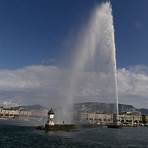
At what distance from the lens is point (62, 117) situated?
198 meters

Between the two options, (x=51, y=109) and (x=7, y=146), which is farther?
(x=51, y=109)

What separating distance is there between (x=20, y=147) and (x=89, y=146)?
16.6 m

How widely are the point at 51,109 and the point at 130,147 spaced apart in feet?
246

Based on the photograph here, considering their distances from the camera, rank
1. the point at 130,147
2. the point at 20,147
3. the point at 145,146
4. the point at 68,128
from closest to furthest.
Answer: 1. the point at 20,147
2. the point at 130,147
3. the point at 145,146
4. the point at 68,128

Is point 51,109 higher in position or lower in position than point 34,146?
higher

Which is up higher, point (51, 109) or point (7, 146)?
point (51, 109)

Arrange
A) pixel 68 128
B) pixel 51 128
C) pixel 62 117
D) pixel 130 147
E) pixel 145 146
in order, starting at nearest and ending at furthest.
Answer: pixel 130 147 → pixel 145 146 → pixel 51 128 → pixel 68 128 → pixel 62 117

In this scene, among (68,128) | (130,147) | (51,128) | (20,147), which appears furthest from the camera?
(68,128)

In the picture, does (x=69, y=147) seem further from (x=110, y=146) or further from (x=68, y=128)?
(x=68, y=128)

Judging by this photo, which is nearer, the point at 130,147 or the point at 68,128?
the point at 130,147

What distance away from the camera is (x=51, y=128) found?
148000 mm


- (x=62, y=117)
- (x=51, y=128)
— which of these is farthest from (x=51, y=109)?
(x=62, y=117)

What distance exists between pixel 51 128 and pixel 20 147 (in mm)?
72110

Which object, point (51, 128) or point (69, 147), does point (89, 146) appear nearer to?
point (69, 147)
